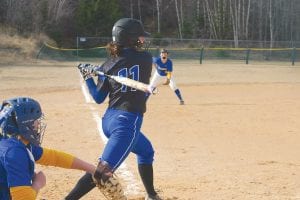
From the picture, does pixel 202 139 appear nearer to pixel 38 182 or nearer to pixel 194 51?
pixel 38 182

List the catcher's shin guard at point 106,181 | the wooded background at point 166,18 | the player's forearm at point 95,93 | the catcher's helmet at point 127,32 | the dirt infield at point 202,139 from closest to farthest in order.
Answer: the catcher's shin guard at point 106,181
the catcher's helmet at point 127,32
the player's forearm at point 95,93
the dirt infield at point 202,139
the wooded background at point 166,18

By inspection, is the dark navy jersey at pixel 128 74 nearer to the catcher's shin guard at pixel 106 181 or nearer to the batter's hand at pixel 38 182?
the catcher's shin guard at pixel 106 181

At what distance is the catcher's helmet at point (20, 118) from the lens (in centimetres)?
311

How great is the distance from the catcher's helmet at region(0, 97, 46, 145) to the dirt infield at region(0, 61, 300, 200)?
2.84 m

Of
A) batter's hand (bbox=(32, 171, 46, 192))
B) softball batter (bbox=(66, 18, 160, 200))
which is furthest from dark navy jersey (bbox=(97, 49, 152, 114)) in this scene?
batter's hand (bbox=(32, 171, 46, 192))

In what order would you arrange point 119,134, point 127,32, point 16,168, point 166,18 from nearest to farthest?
point 16,168
point 119,134
point 127,32
point 166,18

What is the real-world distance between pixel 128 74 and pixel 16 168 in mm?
2037

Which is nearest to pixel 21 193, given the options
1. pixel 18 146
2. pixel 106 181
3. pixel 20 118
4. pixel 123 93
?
pixel 18 146

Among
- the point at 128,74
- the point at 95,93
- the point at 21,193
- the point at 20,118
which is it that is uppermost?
the point at 20,118

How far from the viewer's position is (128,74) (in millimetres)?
4902

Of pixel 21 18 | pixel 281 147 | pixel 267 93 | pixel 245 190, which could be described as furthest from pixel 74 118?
pixel 21 18

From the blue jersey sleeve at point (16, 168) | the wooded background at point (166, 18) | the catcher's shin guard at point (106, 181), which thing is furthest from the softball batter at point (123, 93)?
the wooded background at point (166, 18)

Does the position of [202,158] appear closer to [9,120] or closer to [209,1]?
[9,120]

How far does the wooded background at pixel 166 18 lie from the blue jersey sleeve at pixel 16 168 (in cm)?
3508
